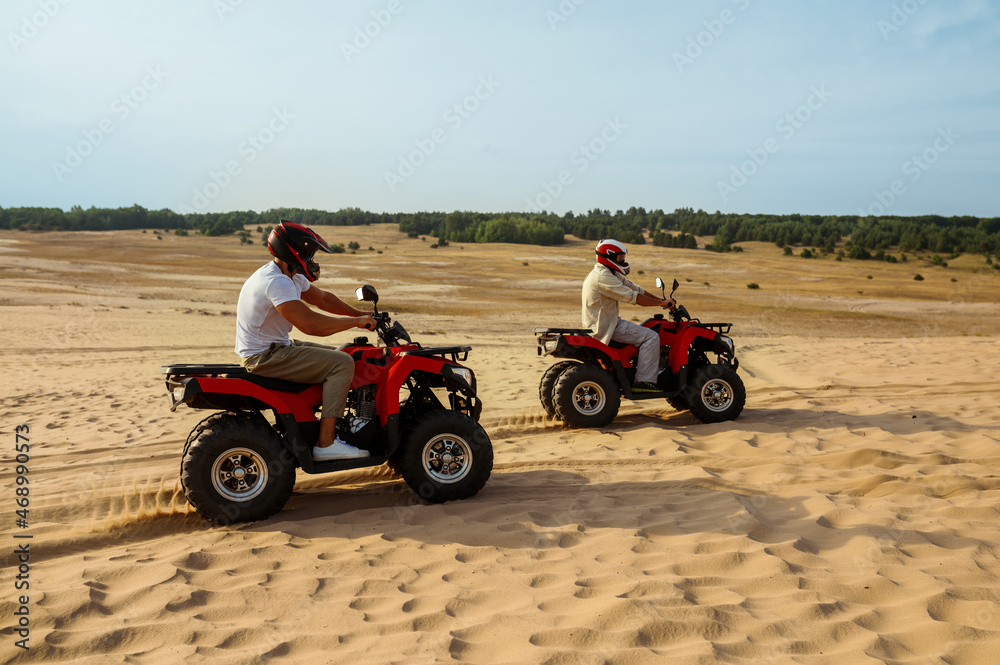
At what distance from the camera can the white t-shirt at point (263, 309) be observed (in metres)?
5.20

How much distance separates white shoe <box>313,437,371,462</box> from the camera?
5.41 meters

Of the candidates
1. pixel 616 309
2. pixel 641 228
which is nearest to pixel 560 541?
pixel 616 309

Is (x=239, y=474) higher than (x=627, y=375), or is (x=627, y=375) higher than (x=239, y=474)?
(x=627, y=375)

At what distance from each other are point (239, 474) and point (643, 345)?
5.03 metres

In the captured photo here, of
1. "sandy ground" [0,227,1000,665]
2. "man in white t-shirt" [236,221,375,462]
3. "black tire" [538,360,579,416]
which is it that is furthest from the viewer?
"black tire" [538,360,579,416]

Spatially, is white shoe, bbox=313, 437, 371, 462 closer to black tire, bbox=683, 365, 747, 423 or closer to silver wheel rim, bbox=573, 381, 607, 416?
silver wheel rim, bbox=573, 381, 607, 416

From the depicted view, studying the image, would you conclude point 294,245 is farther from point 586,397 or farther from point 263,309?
point 586,397

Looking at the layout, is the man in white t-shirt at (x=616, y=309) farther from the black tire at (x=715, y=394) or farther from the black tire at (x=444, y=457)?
the black tire at (x=444, y=457)

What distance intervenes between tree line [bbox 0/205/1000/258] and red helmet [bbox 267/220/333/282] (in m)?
56.9

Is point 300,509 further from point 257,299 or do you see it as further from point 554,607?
point 554,607

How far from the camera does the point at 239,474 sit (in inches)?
206

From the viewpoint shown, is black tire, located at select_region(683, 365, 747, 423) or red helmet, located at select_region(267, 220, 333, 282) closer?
red helmet, located at select_region(267, 220, 333, 282)

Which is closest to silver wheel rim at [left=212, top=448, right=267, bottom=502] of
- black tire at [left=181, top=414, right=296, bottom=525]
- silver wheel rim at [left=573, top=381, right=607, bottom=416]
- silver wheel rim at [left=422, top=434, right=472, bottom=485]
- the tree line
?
black tire at [left=181, top=414, right=296, bottom=525]

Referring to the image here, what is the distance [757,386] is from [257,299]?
8.24 meters
